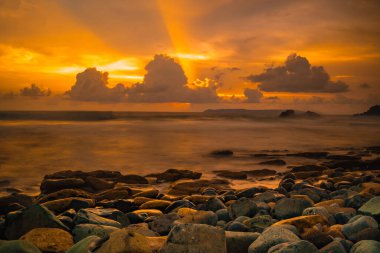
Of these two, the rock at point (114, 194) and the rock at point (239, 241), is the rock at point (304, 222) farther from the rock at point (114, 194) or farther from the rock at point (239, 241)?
the rock at point (114, 194)

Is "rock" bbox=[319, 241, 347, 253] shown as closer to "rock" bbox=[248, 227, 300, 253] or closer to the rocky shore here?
the rocky shore

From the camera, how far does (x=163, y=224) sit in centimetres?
575

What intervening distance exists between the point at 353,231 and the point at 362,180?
278 inches

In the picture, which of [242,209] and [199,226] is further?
[242,209]

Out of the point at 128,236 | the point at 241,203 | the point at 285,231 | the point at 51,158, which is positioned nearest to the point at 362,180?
the point at 241,203

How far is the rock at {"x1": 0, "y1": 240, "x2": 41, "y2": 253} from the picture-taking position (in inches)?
165

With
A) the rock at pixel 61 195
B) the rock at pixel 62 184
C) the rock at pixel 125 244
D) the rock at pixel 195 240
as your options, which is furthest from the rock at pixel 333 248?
the rock at pixel 62 184

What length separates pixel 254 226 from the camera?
18.2ft

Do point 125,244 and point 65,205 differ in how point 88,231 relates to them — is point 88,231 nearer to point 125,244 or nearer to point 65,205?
point 125,244

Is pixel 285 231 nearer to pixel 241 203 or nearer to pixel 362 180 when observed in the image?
pixel 241 203

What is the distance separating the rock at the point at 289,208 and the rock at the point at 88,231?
2.67 metres

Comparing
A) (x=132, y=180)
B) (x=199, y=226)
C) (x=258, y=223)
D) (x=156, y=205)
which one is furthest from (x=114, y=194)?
(x=199, y=226)

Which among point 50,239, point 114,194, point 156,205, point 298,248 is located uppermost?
point 298,248

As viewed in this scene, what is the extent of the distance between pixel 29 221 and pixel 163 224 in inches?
74.9
